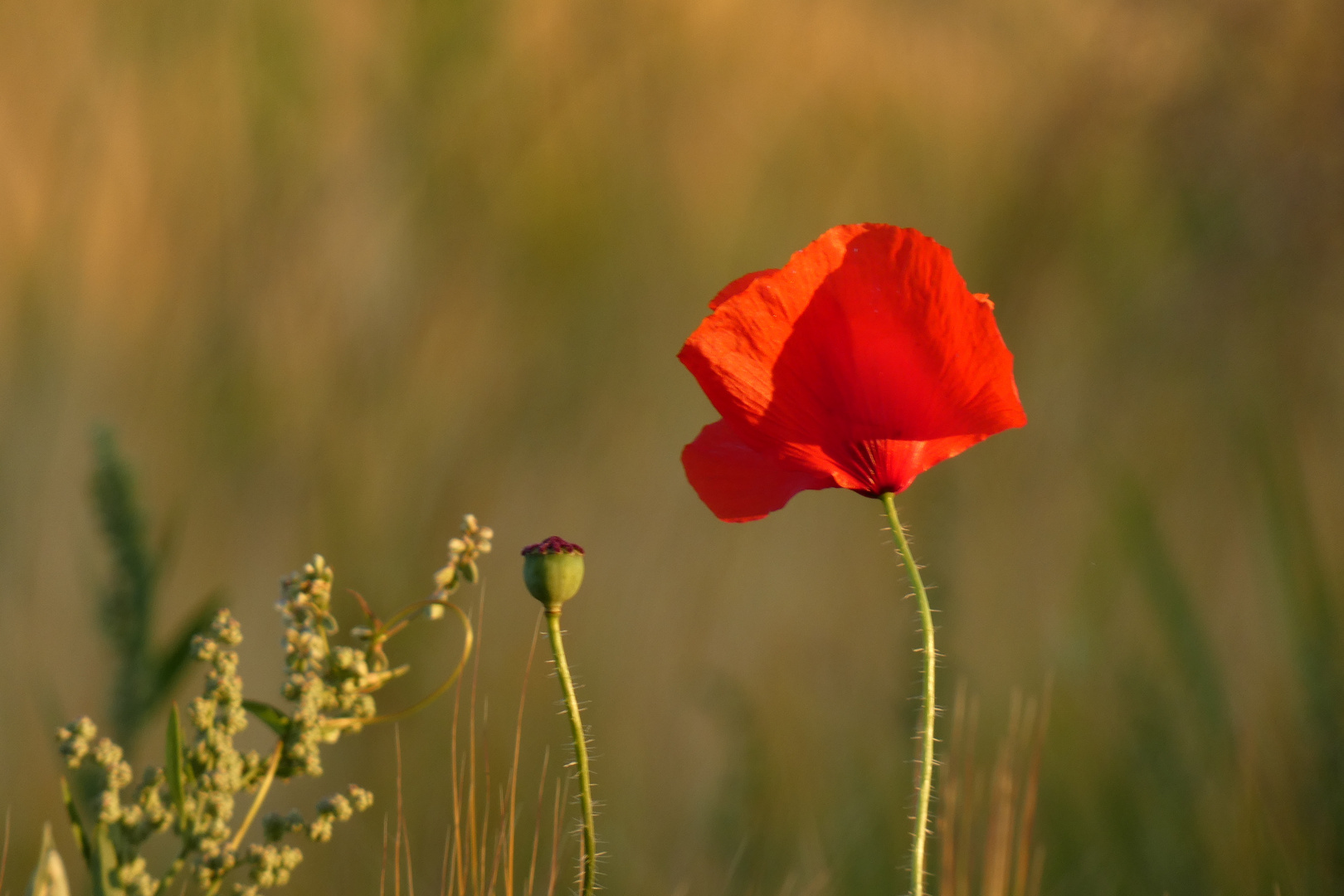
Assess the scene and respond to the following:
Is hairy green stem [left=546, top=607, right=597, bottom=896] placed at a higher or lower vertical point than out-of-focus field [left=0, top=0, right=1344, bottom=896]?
lower

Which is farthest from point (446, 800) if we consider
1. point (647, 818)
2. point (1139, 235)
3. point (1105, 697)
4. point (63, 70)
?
point (1139, 235)

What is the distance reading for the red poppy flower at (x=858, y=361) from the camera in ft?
1.36

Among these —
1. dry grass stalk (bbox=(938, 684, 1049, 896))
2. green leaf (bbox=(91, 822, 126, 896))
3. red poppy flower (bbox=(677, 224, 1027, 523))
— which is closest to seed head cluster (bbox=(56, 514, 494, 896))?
green leaf (bbox=(91, 822, 126, 896))

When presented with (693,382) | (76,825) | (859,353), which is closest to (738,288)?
(859,353)

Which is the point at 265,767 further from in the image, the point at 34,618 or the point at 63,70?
the point at 63,70

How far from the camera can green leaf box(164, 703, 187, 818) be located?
39 centimetres

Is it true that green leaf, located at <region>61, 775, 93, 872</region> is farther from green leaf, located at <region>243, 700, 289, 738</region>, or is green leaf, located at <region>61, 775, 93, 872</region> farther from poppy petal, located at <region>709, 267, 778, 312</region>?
poppy petal, located at <region>709, 267, 778, 312</region>

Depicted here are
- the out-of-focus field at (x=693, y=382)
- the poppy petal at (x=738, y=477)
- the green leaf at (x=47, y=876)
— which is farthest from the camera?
the out-of-focus field at (x=693, y=382)

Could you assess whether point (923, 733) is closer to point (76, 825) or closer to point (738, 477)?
point (738, 477)

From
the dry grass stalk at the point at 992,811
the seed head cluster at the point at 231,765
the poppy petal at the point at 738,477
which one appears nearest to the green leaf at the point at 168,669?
the seed head cluster at the point at 231,765

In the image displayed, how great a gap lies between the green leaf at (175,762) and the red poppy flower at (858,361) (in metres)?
0.19

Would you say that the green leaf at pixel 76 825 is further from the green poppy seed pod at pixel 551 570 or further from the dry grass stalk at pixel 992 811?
the dry grass stalk at pixel 992 811

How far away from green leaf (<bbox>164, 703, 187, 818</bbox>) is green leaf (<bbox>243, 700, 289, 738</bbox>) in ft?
0.09

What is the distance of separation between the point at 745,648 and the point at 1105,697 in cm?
26
